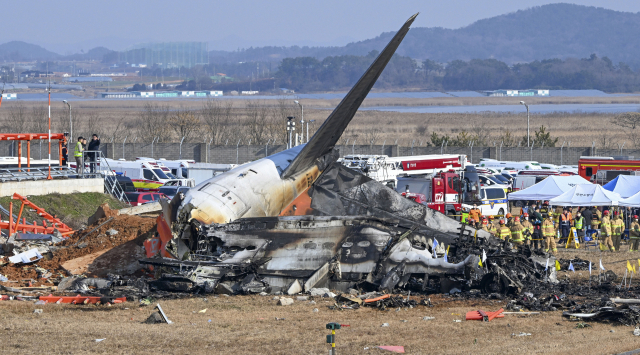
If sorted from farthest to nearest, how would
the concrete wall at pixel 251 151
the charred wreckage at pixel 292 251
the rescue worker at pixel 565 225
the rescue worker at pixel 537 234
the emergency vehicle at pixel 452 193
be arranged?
the concrete wall at pixel 251 151 → the emergency vehicle at pixel 452 193 → the rescue worker at pixel 565 225 → the rescue worker at pixel 537 234 → the charred wreckage at pixel 292 251

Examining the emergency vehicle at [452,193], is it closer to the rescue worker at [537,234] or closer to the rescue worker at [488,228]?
the rescue worker at [488,228]

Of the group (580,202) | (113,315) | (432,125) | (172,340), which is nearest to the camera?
(172,340)

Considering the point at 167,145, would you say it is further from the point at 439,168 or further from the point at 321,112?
the point at 321,112

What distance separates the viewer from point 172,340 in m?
13.0

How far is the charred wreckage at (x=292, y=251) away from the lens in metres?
17.5

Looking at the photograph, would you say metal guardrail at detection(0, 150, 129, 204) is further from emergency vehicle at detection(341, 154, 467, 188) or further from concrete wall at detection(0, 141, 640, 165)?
concrete wall at detection(0, 141, 640, 165)

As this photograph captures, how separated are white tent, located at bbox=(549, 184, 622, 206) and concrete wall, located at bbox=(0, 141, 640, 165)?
33.0 metres

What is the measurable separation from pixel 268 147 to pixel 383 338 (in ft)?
179

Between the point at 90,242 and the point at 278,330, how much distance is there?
11306 millimetres

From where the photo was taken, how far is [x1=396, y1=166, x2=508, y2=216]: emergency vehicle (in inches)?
1545

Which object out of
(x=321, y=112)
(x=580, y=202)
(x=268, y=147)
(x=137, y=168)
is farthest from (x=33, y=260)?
(x=321, y=112)

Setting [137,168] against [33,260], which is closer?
[33,260]

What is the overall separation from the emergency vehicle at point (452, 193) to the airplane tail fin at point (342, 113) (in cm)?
1798

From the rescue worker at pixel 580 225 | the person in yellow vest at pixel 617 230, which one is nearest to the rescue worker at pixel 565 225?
the rescue worker at pixel 580 225
